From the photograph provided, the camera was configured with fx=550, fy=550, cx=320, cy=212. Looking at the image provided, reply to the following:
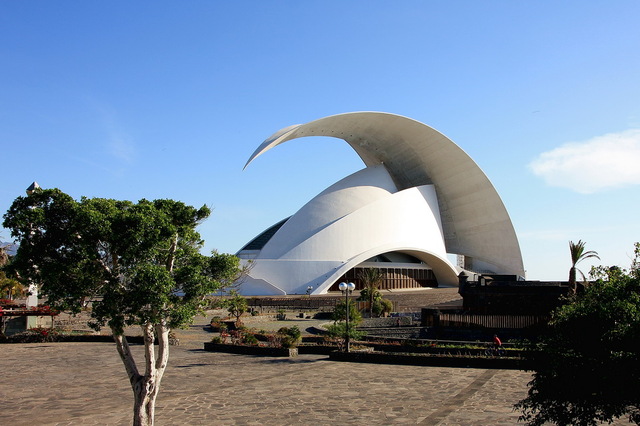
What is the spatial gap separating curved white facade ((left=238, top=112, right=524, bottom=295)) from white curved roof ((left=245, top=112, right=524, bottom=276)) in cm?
9

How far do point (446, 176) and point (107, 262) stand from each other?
150 feet

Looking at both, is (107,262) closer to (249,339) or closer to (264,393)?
(264,393)

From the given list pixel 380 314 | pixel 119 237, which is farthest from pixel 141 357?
pixel 380 314

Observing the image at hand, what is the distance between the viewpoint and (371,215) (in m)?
→ 44.0

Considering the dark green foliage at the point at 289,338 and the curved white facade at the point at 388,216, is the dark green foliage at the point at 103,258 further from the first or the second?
the curved white facade at the point at 388,216

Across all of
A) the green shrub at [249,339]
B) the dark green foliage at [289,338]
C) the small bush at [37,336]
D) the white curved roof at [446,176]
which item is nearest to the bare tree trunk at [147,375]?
the dark green foliage at [289,338]

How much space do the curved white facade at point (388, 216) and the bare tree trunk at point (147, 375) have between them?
3228 cm

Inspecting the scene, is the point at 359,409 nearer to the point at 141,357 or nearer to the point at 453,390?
the point at 453,390

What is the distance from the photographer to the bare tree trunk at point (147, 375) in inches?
278

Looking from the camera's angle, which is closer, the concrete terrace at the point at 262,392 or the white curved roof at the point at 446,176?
the concrete terrace at the point at 262,392

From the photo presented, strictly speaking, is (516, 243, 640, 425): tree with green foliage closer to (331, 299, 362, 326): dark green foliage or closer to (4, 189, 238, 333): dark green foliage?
(4, 189, 238, 333): dark green foliage

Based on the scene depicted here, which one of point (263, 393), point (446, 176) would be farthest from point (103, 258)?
point (446, 176)

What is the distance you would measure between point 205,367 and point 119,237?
24.5ft

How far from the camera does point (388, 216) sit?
4503cm
